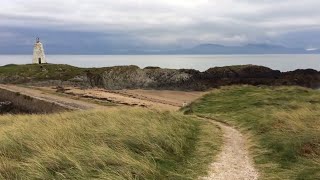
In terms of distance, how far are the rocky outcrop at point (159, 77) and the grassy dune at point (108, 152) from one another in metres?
51.6

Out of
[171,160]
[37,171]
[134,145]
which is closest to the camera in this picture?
[37,171]

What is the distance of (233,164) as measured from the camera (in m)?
10.3

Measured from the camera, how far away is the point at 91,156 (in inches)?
370

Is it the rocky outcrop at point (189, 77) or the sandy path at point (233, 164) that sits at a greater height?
the rocky outcrop at point (189, 77)

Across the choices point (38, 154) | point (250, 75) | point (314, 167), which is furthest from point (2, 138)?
point (250, 75)

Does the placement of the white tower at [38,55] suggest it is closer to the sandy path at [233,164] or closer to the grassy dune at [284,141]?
the grassy dune at [284,141]

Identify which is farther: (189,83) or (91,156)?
(189,83)

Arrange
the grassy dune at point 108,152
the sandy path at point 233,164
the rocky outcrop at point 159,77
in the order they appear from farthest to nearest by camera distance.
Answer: the rocky outcrop at point 159,77 < the sandy path at point 233,164 < the grassy dune at point 108,152

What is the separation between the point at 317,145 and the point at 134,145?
479 cm

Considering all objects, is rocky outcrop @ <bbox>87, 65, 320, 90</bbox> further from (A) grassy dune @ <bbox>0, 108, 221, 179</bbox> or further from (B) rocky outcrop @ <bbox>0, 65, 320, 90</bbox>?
(A) grassy dune @ <bbox>0, 108, 221, 179</bbox>

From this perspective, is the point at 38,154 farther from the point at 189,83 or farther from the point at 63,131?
the point at 189,83

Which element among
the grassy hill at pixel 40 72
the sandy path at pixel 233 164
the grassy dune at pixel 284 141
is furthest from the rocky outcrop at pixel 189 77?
the sandy path at pixel 233 164

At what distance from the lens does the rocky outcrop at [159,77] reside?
65.5 meters

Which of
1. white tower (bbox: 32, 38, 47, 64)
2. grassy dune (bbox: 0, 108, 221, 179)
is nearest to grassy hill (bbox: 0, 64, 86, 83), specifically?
white tower (bbox: 32, 38, 47, 64)
